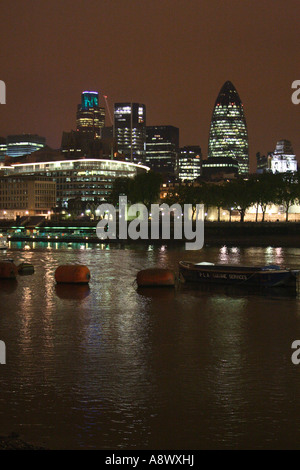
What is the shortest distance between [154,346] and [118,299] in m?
15.0

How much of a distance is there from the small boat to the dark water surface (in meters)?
3.59

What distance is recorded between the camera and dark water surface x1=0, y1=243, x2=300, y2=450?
1625cm

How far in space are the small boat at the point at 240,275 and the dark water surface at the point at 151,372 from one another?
3.59 metres

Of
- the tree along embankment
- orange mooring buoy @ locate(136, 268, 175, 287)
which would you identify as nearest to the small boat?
orange mooring buoy @ locate(136, 268, 175, 287)

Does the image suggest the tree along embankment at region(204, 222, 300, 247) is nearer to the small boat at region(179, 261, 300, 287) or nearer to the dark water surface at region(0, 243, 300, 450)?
the small boat at region(179, 261, 300, 287)

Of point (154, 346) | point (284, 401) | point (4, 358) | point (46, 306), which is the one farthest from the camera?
point (46, 306)

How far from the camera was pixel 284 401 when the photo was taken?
18594 millimetres

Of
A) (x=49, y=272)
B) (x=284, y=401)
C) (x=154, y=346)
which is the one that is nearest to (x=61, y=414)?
(x=284, y=401)

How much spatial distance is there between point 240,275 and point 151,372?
2472 centimetres

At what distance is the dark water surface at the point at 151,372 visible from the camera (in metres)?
16.2

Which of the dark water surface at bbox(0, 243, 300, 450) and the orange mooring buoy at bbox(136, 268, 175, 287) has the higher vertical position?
the orange mooring buoy at bbox(136, 268, 175, 287)

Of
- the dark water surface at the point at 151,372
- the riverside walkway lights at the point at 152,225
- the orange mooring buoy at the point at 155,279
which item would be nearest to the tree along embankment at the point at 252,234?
the riverside walkway lights at the point at 152,225

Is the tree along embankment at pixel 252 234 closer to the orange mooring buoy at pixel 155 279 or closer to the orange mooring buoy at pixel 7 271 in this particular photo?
the orange mooring buoy at pixel 7 271

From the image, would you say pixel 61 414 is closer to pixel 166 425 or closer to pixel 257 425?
pixel 166 425
